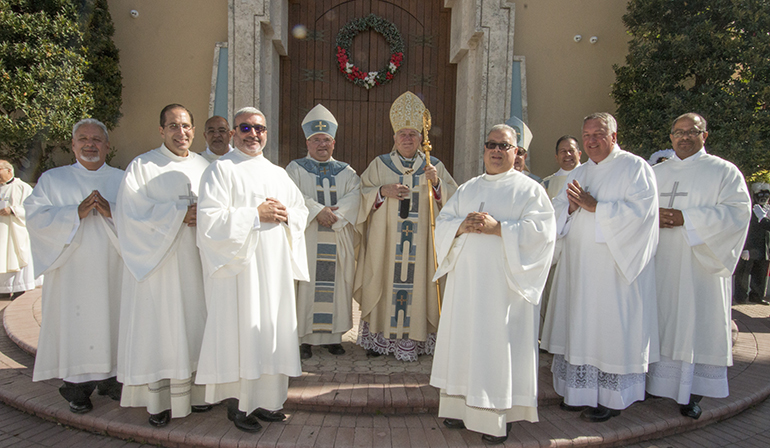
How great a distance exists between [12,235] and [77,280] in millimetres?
4758

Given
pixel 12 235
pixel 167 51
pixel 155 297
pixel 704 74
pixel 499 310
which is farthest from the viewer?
pixel 167 51

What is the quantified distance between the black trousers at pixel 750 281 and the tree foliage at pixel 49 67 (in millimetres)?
10651

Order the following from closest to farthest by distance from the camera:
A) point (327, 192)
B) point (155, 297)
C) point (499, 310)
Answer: point (499, 310) < point (155, 297) < point (327, 192)

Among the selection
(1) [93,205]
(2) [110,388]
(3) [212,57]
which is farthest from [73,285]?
(3) [212,57]

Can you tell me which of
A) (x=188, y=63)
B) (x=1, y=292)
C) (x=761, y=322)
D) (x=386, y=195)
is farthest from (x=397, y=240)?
(x=1, y=292)

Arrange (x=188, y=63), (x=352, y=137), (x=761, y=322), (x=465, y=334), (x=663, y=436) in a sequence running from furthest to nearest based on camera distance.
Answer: (x=352, y=137) → (x=188, y=63) → (x=761, y=322) → (x=663, y=436) → (x=465, y=334)

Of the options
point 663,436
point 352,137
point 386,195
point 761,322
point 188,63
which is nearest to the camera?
A: point 663,436

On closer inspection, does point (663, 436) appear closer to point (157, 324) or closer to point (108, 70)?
point (157, 324)

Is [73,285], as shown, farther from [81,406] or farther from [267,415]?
[267,415]

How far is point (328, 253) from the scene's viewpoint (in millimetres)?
4773

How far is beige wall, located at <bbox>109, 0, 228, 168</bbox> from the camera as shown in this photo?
738 cm

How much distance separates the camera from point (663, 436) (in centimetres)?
368

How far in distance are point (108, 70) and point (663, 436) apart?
801 centimetres

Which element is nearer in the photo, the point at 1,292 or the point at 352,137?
the point at 1,292
